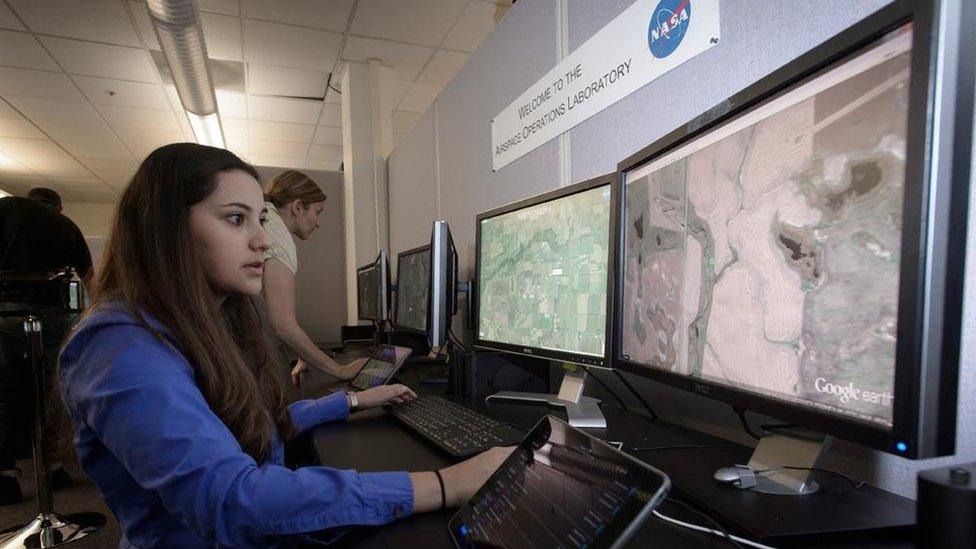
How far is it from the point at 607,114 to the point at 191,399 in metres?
0.93

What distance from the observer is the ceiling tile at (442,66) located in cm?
346

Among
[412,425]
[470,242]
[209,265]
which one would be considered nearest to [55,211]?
[470,242]

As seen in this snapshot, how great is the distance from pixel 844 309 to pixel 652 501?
0.78 feet

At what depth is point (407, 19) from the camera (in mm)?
2996

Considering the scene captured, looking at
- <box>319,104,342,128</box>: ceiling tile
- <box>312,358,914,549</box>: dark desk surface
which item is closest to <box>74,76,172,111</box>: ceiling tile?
<box>319,104,342,128</box>: ceiling tile

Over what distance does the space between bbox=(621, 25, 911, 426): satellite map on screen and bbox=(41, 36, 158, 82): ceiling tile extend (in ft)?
12.4

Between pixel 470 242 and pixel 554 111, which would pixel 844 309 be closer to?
pixel 554 111

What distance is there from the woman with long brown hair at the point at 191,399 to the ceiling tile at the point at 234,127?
14.1 ft

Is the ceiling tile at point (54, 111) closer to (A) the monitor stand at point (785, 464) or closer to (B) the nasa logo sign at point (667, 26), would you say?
(B) the nasa logo sign at point (667, 26)

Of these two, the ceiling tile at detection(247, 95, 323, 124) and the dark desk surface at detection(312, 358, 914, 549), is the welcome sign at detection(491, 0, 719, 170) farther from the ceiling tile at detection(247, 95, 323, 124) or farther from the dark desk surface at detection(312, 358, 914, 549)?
the ceiling tile at detection(247, 95, 323, 124)

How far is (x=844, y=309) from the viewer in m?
0.42

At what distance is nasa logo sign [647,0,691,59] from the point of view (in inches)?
34.9

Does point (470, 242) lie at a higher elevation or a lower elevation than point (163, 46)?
lower

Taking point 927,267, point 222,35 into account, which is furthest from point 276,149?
point 927,267
